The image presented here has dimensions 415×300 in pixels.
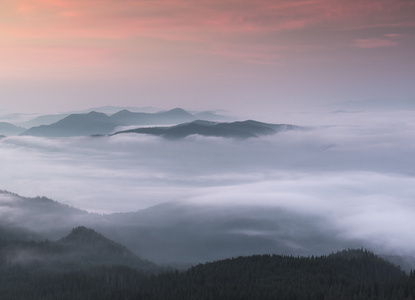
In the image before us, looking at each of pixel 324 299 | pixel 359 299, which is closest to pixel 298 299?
pixel 324 299

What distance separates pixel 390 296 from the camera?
199 m

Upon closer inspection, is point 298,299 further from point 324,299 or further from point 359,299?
point 359,299

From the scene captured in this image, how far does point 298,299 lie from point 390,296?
3320 cm

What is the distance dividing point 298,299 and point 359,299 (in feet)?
70.6

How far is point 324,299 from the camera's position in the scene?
200m

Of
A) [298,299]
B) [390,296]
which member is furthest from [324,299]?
[390,296]

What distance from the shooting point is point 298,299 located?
200 meters

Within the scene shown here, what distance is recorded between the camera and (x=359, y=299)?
196125 mm

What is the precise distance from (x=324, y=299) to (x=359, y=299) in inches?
484

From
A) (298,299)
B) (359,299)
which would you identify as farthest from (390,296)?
(298,299)

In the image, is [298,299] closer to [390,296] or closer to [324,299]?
[324,299]

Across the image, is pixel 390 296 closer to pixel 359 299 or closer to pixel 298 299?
pixel 359 299
